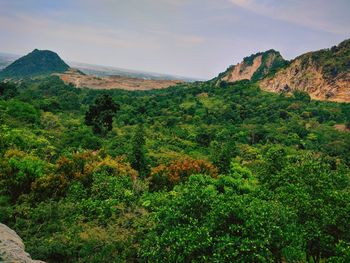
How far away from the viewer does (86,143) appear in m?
39.8

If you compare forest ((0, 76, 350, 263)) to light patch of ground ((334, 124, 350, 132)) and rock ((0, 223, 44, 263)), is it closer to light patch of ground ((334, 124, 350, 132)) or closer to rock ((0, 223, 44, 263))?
rock ((0, 223, 44, 263))

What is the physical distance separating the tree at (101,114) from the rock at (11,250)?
32.7 meters

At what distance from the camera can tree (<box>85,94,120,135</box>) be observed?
4900 cm

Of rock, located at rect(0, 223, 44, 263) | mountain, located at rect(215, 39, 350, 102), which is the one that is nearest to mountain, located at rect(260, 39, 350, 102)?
mountain, located at rect(215, 39, 350, 102)

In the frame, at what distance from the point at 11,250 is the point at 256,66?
126 metres

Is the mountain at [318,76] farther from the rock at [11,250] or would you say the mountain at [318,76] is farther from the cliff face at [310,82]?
the rock at [11,250]

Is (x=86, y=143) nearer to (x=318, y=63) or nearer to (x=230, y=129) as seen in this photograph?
(x=230, y=129)

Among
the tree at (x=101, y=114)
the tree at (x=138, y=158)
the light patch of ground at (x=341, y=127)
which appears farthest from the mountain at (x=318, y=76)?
the tree at (x=138, y=158)

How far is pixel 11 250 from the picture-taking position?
48.8ft

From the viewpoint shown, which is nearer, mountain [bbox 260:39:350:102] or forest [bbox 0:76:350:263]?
forest [bbox 0:76:350:263]

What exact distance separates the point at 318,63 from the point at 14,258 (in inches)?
3277

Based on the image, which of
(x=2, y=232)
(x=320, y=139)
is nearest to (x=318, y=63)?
(x=320, y=139)

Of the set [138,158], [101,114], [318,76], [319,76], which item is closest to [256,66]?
[318,76]

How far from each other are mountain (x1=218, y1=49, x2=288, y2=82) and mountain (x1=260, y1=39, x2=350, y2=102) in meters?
29.7
